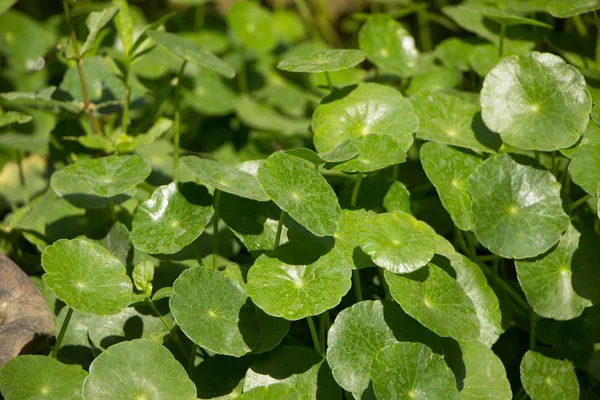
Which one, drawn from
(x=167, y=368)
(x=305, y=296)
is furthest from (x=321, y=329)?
(x=167, y=368)

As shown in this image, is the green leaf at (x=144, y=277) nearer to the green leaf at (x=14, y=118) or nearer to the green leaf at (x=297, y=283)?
the green leaf at (x=297, y=283)

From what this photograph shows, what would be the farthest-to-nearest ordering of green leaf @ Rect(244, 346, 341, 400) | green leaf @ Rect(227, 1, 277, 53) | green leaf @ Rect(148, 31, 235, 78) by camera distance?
1. green leaf @ Rect(227, 1, 277, 53)
2. green leaf @ Rect(148, 31, 235, 78)
3. green leaf @ Rect(244, 346, 341, 400)

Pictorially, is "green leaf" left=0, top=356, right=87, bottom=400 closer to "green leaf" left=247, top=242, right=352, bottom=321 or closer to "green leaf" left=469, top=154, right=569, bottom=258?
"green leaf" left=247, top=242, right=352, bottom=321

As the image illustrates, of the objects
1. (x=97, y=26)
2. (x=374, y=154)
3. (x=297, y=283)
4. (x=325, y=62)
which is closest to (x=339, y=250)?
(x=297, y=283)

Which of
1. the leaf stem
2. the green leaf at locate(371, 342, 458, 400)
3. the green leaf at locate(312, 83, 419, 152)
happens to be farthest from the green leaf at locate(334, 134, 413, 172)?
the leaf stem

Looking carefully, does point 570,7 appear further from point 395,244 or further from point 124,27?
point 124,27
